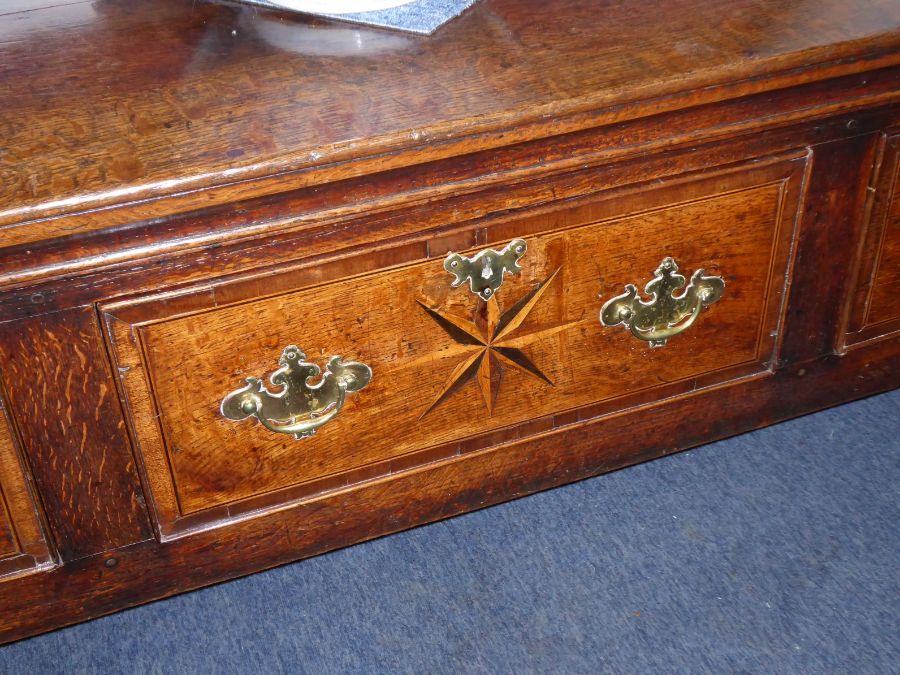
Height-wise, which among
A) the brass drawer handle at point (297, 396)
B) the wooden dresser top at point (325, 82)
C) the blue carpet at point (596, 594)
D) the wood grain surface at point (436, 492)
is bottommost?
the blue carpet at point (596, 594)

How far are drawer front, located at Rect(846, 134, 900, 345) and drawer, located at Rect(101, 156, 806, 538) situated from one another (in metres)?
0.12

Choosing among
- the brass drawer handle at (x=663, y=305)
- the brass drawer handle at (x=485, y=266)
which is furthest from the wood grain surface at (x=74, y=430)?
the brass drawer handle at (x=663, y=305)

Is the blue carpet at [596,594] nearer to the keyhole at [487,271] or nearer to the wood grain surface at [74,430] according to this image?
the wood grain surface at [74,430]

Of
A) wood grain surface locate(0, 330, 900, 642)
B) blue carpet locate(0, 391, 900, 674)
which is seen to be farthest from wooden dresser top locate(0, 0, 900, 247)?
blue carpet locate(0, 391, 900, 674)

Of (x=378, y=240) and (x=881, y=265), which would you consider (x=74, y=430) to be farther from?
(x=881, y=265)

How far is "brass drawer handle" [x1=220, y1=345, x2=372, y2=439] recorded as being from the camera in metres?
1.14

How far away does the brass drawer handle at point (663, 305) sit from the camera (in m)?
1.26

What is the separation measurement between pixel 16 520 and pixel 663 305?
0.77 meters

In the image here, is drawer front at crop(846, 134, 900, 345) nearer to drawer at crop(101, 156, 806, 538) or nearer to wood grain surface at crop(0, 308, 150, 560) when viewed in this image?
drawer at crop(101, 156, 806, 538)

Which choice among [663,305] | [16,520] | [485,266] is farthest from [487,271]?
[16,520]

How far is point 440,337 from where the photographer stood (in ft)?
3.94

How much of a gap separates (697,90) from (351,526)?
2.13 ft

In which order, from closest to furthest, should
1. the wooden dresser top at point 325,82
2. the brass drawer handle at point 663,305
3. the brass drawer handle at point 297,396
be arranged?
the wooden dresser top at point 325,82 < the brass drawer handle at point 297,396 < the brass drawer handle at point 663,305

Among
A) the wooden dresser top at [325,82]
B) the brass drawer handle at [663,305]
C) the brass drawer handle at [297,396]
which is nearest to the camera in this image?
the wooden dresser top at [325,82]
